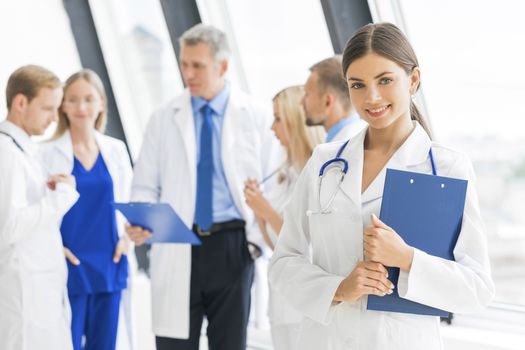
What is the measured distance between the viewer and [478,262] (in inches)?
63.4

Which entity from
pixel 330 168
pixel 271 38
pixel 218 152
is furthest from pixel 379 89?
pixel 271 38

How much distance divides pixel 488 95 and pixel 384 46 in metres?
1.54

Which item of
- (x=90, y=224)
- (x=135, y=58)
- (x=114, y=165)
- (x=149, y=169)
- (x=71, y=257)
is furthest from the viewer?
(x=135, y=58)

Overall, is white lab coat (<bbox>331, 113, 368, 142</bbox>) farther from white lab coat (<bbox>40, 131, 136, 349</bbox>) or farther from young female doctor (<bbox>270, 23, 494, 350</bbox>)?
white lab coat (<bbox>40, 131, 136, 349</bbox>)

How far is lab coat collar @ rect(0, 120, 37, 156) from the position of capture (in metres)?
2.93

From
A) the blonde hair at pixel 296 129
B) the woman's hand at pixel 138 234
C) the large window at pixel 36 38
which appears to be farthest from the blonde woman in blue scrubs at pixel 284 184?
the large window at pixel 36 38

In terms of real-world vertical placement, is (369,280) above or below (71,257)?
below

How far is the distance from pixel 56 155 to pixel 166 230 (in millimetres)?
807

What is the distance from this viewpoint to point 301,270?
5.82ft

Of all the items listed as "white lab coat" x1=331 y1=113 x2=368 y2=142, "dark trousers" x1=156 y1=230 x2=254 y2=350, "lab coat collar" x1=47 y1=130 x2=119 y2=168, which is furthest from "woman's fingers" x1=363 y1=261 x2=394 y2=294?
"lab coat collar" x1=47 y1=130 x2=119 y2=168

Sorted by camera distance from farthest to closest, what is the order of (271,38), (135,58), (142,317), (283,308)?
1. (135,58)
2. (142,317)
3. (271,38)
4. (283,308)

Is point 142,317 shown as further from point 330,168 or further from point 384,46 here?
point 384,46

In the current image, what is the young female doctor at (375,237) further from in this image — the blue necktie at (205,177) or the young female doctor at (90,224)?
the young female doctor at (90,224)

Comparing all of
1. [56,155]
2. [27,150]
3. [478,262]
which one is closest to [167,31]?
[56,155]
